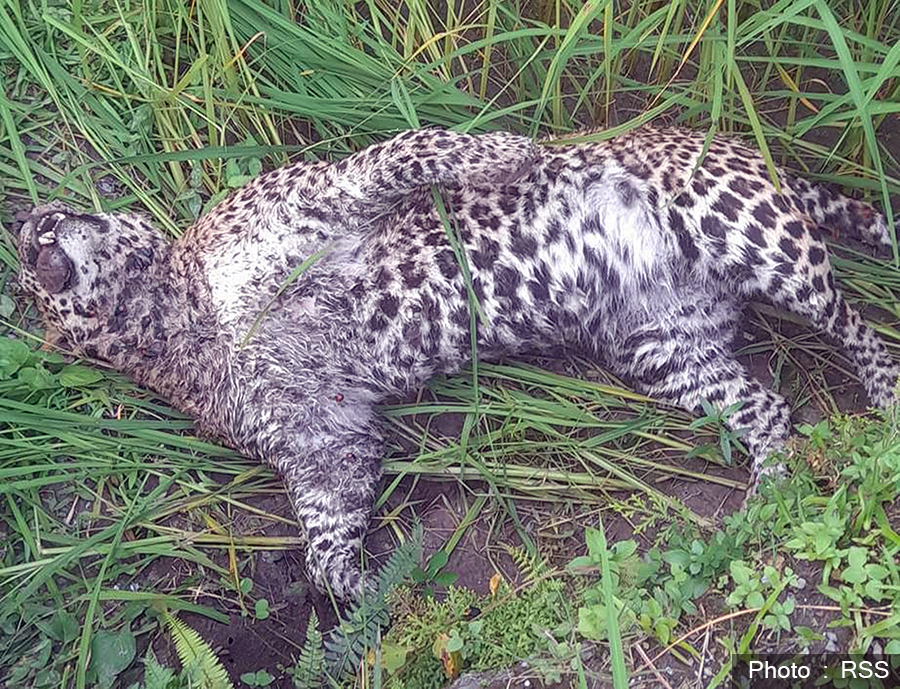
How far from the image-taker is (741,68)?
4.02 meters

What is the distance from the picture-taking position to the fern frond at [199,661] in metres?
3.13

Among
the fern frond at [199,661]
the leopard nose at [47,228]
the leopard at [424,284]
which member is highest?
the leopard nose at [47,228]

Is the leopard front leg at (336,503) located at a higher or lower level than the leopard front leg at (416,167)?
lower

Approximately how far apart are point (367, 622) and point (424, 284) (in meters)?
1.27

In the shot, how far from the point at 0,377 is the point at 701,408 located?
2.89 meters

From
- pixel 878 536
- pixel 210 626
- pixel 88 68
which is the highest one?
pixel 88 68

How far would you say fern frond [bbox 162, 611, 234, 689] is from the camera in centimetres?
313

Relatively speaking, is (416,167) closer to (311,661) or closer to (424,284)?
(424,284)

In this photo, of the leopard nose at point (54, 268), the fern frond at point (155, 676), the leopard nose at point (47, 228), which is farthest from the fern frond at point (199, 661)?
the leopard nose at point (47, 228)

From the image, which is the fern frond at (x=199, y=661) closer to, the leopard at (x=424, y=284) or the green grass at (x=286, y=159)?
the green grass at (x=286, y=159)

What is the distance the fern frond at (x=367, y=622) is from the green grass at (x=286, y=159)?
50cm

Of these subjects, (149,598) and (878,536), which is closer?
(878,536)

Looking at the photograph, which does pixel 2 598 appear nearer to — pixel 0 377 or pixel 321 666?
pixel 0 377

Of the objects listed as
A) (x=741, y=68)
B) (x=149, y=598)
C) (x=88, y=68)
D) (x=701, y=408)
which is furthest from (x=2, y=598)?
(x=741, y=68)
